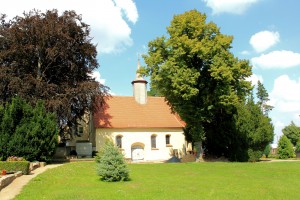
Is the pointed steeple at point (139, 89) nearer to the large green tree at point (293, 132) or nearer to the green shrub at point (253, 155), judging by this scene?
the green shrub at point (253, 155)

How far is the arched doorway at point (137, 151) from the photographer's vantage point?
41.4 m

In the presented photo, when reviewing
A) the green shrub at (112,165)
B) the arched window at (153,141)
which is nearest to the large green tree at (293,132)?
the arched window at (153,141)

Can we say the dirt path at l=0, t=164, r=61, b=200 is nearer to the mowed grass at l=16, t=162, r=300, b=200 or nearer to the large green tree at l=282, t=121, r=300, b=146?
the mowed grass at l=16, t=162, r=300, b=200

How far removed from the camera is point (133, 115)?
43.0 m

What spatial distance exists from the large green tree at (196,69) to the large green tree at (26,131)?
9994 millimetres

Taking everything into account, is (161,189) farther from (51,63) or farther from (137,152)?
(137,152)

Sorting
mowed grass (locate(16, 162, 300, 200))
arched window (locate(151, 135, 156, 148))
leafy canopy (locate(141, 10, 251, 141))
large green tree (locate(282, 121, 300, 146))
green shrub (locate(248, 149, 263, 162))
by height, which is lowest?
mowed grass (locate(16, 162, 300, 200))

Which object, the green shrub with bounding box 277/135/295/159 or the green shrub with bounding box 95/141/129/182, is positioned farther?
the green shrub with bounding box 277/135/295/159

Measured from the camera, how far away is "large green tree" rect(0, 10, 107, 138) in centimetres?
2959

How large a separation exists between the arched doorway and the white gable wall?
0.41 feet

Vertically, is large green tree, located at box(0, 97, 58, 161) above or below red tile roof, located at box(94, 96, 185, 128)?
below

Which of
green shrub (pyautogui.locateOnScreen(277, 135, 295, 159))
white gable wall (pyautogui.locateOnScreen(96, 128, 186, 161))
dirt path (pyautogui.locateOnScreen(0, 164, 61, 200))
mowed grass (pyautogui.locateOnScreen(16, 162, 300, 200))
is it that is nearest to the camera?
mowed grass (pyautogui.locateOnScreen(16, 162, 300, 200))

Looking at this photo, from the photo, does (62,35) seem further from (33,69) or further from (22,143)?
(22,143)

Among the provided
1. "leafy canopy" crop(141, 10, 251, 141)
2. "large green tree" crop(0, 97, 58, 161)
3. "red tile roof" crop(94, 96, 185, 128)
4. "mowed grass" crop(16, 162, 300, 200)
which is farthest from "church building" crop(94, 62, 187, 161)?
"mowed grass" crop(16, 162, 300, 200)
